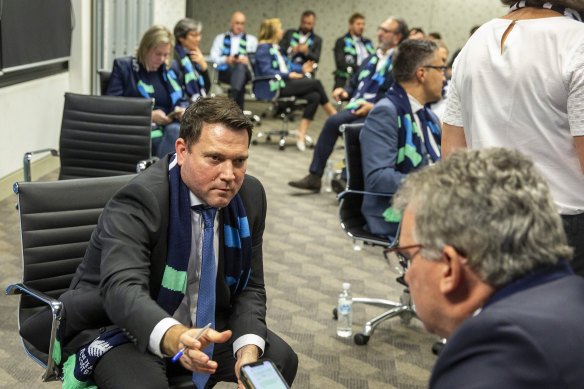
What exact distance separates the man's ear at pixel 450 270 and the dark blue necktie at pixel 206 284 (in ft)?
3.38

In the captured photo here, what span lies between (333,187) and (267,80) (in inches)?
92.9

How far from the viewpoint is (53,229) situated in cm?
225

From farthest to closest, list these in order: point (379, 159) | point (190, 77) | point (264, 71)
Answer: point (264, 71)
point (190, 77)
point (379, 159)

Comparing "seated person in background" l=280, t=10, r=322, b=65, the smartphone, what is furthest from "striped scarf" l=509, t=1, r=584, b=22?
"seated person in background" l=280, t=10, r=322, b=65

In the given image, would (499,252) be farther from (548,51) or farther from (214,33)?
(214,33)

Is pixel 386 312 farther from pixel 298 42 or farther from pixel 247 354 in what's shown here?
pixel 298 42

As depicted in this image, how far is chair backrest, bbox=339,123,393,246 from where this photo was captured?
3.37 meters

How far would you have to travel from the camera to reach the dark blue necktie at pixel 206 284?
77.8 inches

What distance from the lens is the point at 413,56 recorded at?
3.50 metres

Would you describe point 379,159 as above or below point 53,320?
above

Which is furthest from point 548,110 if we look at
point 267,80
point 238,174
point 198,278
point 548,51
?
point 267,80

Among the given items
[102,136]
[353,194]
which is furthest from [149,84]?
[353,194]

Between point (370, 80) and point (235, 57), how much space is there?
358cm

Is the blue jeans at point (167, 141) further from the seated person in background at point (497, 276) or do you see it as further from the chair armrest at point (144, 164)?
the seated person in background at point (497, 276)
